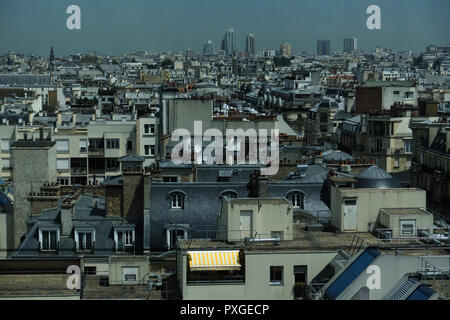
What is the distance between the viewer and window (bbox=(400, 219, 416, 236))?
1053 cm

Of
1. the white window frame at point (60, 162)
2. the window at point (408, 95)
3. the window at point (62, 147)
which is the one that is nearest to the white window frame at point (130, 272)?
the white window frame at point (60, 162)

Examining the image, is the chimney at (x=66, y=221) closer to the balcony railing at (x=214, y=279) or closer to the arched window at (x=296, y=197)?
the arched window at (x=296, y=197)

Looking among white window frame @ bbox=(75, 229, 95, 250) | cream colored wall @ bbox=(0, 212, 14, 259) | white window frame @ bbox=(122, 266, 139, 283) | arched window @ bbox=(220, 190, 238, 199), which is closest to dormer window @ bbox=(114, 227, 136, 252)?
white window frame @ bbox=(75, 229, 95, 250)

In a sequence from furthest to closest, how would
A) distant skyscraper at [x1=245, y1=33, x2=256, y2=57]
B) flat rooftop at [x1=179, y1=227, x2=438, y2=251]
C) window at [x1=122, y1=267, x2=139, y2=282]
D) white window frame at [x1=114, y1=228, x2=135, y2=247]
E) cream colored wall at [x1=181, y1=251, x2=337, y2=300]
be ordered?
distant skyscraper at [x1=245, y1=33, x2=256, y2=57] → white window frame at [x1=114, y1=228, x2=135, y2=247] → window at [x1=122, y1=267, x2=139, y2=282] → flat rooftop at [x1=179, y1=227, x2=438, y2=251] → cream colored wall at [x1=181, y1=251, x2=337, y2=300]

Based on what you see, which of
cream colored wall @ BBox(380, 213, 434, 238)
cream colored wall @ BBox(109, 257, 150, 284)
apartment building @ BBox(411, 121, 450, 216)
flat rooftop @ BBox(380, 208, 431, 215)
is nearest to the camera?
cream colored wall @ BBox(109, 257, 150, 284)

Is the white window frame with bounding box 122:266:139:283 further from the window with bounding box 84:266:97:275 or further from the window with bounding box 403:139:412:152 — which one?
the window with bounding box 403:139:412:152

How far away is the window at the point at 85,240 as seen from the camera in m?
12.7

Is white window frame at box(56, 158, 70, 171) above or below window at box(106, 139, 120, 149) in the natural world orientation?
below

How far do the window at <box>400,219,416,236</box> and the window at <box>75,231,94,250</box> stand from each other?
4510mm

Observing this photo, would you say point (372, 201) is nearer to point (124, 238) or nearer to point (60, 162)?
point (124, 238)

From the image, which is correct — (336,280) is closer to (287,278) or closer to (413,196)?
(287,278)

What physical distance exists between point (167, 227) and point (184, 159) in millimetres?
5310

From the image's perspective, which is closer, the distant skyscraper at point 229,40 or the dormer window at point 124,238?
the dormer window at point 124,238

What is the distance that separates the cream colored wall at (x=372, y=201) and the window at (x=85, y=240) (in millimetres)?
3554
